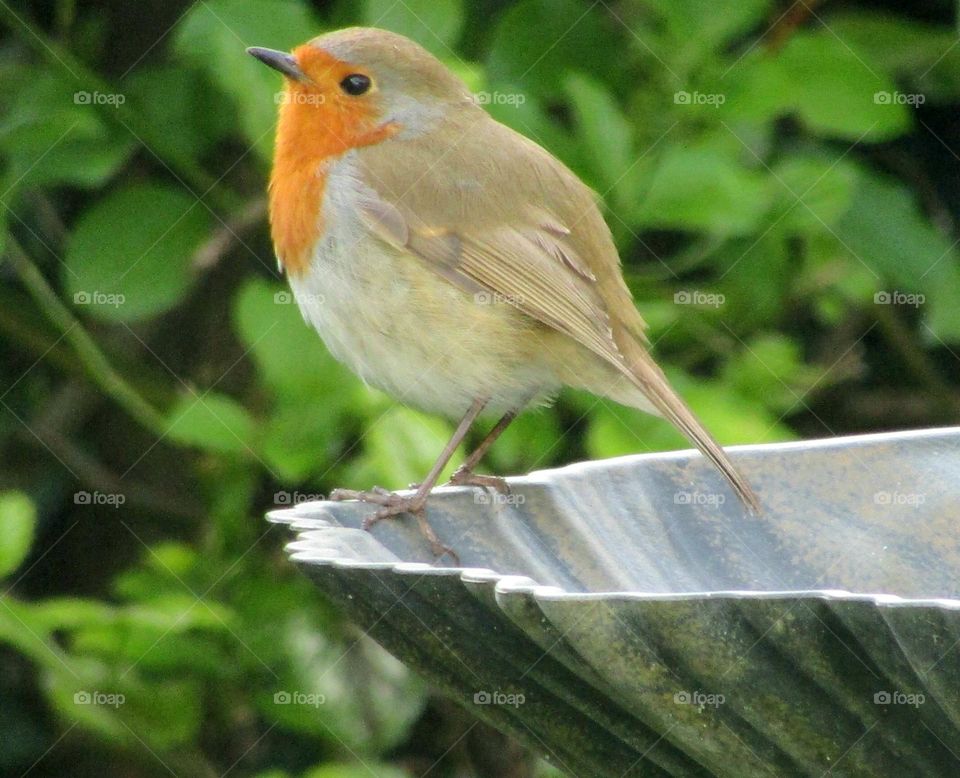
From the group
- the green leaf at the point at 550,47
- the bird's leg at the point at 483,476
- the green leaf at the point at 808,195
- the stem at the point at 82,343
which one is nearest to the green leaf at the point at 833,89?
the green leaf at the point at 808,195

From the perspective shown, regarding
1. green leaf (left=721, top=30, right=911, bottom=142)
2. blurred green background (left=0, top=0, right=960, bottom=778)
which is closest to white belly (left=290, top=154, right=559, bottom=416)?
blurred green background (left=0, top=0, right=960, bottom=778)

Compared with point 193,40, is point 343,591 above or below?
below

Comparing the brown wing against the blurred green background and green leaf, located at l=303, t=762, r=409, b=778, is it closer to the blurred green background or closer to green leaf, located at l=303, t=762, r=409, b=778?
the blurred green background

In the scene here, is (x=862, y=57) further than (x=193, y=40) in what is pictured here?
Yes

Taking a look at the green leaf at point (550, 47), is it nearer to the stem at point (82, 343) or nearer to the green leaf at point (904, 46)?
the green leaf at point (904, 46)

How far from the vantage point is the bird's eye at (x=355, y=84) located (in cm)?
353

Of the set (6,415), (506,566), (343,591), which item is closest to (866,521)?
(506,566)

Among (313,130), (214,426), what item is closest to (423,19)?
(313,130)

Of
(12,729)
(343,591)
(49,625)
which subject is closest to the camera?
(343,591)

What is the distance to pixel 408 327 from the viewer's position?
3.18 metres

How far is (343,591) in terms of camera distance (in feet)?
6.44

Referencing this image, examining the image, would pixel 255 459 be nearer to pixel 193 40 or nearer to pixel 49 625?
pixel 49 625

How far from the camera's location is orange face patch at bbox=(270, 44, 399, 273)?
135 inches

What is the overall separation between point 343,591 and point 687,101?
7.92 feet
